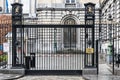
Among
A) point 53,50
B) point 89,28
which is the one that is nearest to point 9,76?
point 89,28

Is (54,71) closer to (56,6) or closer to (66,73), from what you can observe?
(66,73)

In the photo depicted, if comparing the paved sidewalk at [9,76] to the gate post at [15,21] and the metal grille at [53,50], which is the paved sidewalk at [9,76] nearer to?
the gate post at [15,21]

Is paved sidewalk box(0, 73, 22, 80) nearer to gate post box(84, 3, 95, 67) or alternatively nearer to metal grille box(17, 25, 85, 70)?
metal grille box(17, 25, 85, 70)

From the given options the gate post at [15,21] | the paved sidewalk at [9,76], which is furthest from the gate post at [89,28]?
the paved sidewalk at [9,76]

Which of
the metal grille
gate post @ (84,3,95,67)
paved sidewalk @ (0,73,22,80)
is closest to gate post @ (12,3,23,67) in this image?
the metal grille

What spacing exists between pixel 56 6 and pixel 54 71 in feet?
101

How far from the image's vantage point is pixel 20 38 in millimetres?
19125

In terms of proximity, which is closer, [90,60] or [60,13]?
[90,60]

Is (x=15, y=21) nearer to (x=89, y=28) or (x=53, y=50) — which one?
(x=89, y=28)

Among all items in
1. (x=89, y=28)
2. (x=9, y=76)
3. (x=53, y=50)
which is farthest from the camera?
(x=53, y=50)

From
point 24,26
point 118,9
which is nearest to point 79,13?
point 118,9

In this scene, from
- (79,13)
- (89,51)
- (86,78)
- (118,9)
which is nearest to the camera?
(86,78)

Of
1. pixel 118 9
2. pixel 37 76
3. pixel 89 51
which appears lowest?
pixel 37 76

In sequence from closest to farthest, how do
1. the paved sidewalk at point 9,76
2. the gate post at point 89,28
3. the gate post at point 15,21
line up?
the paved sidewalk at point 9,76 → the gate post at point 89,28 → the gate post at point 15,21
